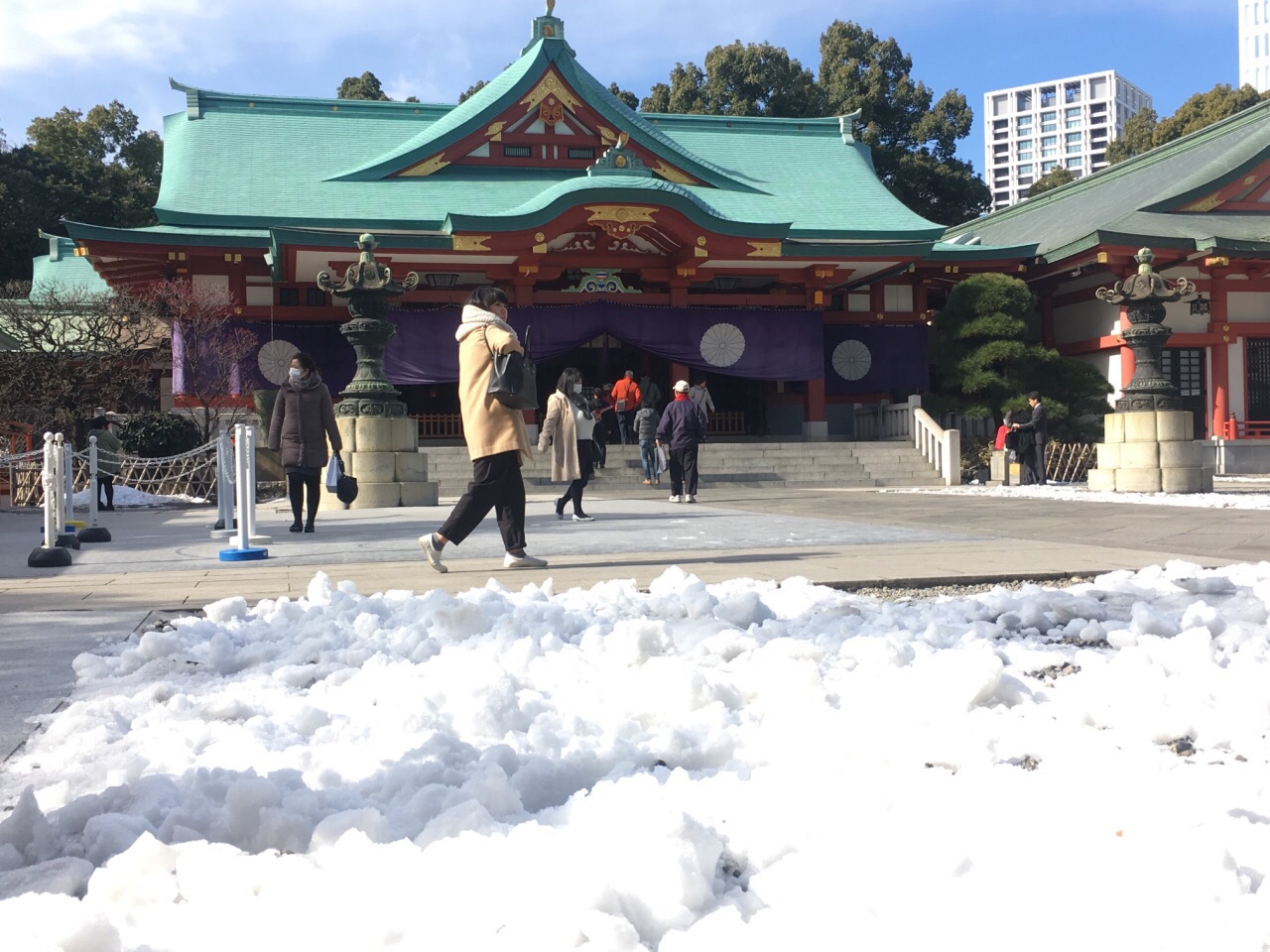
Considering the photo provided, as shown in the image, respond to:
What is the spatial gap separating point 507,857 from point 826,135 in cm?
2808

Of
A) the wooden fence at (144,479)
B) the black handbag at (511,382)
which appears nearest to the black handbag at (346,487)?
the black handbag at (511,382)

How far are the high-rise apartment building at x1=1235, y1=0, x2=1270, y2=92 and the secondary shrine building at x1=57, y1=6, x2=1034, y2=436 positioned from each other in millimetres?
109025

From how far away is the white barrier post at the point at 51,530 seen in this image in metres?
6.92

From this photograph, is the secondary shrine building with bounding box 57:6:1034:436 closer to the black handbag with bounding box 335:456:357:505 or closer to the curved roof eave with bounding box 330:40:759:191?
the curved roof eave with bounding box 330:40:759:191

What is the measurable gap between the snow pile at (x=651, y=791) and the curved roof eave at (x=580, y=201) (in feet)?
55.5

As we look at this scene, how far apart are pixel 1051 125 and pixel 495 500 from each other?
15678 centimetres

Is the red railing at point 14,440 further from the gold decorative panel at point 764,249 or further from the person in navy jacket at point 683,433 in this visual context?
the gold decorative panel at point 764,249

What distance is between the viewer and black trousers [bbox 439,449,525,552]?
244 inches

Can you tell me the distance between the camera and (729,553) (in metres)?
7.08

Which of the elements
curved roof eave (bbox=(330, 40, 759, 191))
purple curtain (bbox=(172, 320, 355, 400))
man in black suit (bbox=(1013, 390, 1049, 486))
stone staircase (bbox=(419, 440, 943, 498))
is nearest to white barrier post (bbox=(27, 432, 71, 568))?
stone staircase (bbox=(419, 440, 943, 498))

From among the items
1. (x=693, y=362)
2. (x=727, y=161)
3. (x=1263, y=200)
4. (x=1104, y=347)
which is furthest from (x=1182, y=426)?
(x=727, y=161)

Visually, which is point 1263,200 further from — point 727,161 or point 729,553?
point 729,553

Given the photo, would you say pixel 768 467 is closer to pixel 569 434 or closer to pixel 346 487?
pixel 346 487

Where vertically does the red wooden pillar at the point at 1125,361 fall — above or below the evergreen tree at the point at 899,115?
below
